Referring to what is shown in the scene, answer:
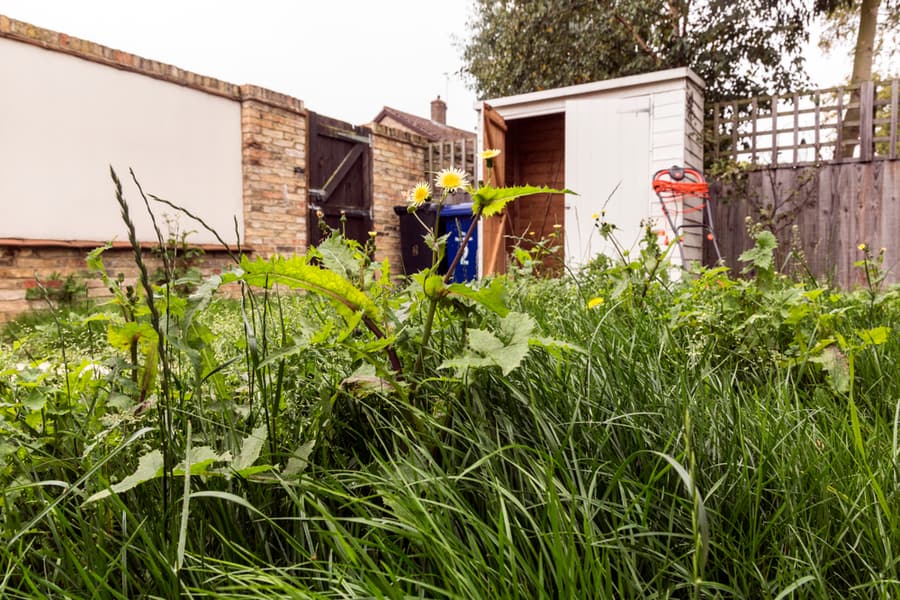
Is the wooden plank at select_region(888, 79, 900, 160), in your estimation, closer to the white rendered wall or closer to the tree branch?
the tree branch

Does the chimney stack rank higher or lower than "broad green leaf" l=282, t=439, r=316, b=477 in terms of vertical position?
higher

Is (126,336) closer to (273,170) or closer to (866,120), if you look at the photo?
(273,170)

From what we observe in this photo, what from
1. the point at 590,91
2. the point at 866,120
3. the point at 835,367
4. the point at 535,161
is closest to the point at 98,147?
the point at 590,91

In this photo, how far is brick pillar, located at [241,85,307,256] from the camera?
6.45 meters

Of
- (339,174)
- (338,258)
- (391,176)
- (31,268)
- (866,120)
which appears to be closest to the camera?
(338,258)

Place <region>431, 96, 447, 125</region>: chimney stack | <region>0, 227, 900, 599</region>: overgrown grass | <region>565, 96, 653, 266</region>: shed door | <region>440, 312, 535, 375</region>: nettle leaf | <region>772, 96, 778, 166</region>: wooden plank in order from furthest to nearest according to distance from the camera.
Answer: <region>431, 96, 447, 125</region>: chimney stack → <region>772, 96, 778, 166</region>: wooden plank → <region>565, 96, 653, 266</region>: shed door → <region>440, 312, 535, 375</region>: nettle leaf → <region>0, 227, 900, 599</region>: overgrown grass

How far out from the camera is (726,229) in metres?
6.75

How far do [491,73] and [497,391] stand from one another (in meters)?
10.5

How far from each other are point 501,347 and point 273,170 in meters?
6.42

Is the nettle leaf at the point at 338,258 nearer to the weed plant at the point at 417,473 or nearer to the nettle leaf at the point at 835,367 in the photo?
the weed plant at the point at 417,473

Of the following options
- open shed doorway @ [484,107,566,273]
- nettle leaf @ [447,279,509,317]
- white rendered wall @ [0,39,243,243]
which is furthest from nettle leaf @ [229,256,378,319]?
open shed doorway @ [484,107,566,273]

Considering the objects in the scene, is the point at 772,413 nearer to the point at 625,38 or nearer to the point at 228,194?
the point at 228,194

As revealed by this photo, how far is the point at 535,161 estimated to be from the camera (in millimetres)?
9031

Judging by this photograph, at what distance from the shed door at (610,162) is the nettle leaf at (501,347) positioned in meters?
5.28
